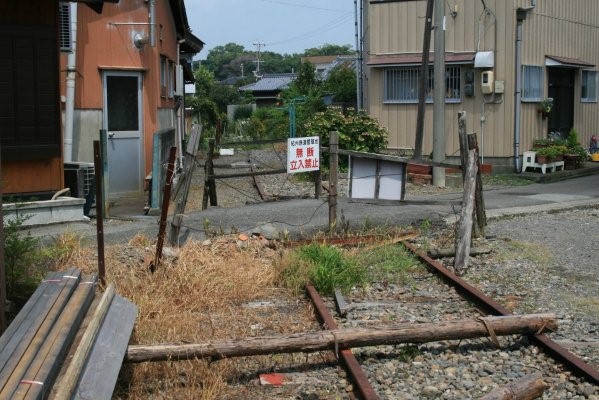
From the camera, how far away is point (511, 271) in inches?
361

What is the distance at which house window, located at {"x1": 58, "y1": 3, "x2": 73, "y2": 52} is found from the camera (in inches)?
535

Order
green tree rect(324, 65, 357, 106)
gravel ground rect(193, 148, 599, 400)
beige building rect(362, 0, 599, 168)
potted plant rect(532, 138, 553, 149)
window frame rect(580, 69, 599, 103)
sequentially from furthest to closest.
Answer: green tree rect(324, 65, 357, 106) < window frame rect(580, 69, 599, 103) < potted plant rect(532, 138, 553, 149) < beige building rect(362, 0, 599, 168) < gravel ground rect(193, 148, 599, 400)

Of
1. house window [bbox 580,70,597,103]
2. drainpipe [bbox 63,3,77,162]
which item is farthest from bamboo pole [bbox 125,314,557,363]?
house window [bbox 580,70,597,103]

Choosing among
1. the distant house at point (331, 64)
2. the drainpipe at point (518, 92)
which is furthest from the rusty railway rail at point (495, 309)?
the distant house at point (331, 64)

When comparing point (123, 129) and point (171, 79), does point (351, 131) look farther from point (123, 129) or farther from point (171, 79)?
point (123, 129)

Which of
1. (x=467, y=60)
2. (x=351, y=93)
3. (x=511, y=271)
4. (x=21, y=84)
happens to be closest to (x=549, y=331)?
(x=511, y=271)

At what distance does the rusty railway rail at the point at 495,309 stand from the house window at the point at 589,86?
14985 mm

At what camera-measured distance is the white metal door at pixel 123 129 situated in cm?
1477

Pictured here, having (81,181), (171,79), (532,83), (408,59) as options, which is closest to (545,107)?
(532,83)

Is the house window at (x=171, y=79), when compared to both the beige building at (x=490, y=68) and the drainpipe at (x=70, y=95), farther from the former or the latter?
the drainpipe at (x=70, y=95)

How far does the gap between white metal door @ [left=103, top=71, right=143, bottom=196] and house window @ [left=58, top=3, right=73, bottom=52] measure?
1154mm

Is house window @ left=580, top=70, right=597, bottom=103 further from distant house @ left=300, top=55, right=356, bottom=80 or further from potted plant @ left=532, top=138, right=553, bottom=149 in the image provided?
distant house @ left=300, top=55, right=356, bottom=80

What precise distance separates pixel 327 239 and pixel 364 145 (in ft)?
30.5

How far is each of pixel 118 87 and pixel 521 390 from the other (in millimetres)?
11541
